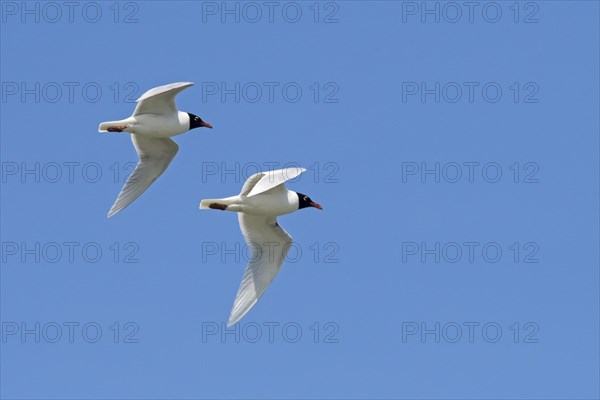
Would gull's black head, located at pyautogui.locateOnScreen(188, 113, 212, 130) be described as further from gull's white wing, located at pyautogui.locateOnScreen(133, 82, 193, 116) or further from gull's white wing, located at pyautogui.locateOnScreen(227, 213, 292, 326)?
gull's white wing, located at pyautogui.locateOnScreen(227, 213, 292, 326)

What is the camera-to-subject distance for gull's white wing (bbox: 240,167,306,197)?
2380 cm

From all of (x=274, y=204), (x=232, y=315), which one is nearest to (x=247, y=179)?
(x=274, y=204)

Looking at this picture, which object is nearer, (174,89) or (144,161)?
(174,89)

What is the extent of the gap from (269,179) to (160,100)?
3.00 meters

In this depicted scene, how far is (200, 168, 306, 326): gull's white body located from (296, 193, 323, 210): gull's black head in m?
0.17

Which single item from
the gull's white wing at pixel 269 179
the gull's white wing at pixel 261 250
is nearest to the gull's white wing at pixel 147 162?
the gull's white wing at pixel 261 250

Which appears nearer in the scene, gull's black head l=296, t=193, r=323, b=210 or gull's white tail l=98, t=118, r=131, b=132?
gull's black head l=296, t=193, r=323, b=210

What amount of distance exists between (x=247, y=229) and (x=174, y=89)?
2706mm

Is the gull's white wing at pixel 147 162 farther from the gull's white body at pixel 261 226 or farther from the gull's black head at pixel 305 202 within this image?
the gull's black head at pixel 305 202

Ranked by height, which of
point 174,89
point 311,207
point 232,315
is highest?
point 174,89

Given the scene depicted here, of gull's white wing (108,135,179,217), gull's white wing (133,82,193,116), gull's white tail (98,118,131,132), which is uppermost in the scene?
gull's white wing (133,82,193,116)

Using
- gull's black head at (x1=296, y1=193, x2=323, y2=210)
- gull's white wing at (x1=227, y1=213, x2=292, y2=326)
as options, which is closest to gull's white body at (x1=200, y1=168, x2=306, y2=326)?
gull's white wing at (x1=227, y1=213, x2=292, y2=326)

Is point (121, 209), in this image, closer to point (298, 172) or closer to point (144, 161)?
point (144, 161)

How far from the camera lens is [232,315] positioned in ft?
82.2
